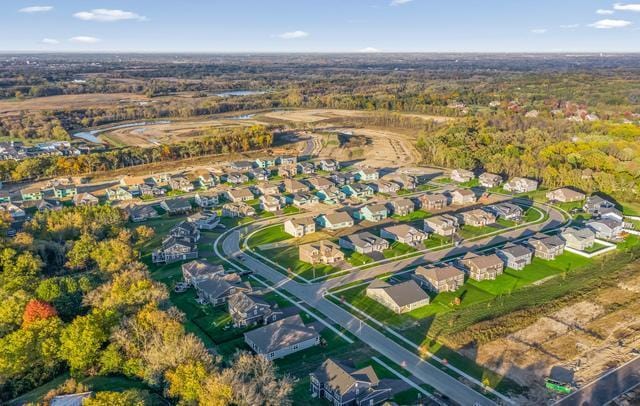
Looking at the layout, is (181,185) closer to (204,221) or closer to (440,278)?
(204,221)

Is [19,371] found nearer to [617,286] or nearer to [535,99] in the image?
[617,286]

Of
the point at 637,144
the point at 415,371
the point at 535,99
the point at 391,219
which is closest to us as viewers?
the point at 415,371

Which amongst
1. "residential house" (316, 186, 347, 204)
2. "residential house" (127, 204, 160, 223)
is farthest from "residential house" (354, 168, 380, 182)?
"residential house" (127, 204, 160, 223)

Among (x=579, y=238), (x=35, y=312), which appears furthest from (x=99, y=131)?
(x=579, y=238)

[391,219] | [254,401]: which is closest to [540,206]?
[391,219]

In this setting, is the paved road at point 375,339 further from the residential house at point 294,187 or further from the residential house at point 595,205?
the residential house at point 595,205

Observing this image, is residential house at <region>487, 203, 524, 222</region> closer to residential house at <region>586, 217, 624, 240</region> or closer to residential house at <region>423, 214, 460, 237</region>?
residential house at <region>423, 214, 460, 237</region>

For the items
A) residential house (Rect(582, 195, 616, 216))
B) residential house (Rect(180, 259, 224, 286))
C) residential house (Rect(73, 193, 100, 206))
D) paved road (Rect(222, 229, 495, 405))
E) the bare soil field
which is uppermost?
the bare soil field
